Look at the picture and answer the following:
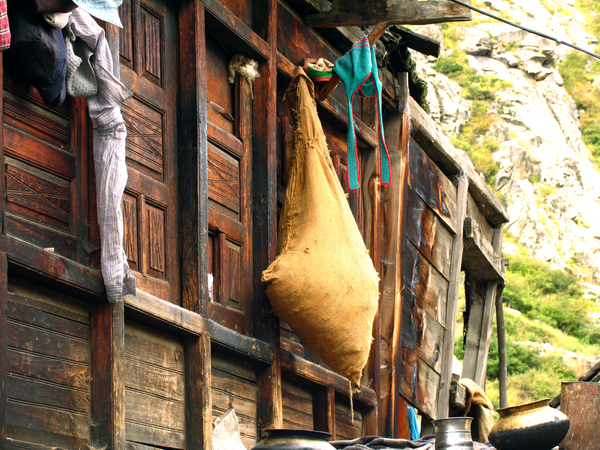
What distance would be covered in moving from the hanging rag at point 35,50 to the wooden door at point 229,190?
162cm

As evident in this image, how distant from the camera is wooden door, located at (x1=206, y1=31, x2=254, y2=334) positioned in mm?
5207

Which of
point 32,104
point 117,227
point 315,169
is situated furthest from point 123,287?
point 315,169

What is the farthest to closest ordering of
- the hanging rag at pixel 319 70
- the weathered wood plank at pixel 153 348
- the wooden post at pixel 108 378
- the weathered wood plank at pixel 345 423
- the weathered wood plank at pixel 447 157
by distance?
1. the weathered wood plank at pixel 447 157
2. the weathered wood plank at pixel 345 423
3. the hanging rag at pixel 319 70
4. the weathered wood plank at pixel 153 348
5. the wooden post at pixel 108 378

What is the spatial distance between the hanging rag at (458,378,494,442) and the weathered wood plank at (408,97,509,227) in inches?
92.2

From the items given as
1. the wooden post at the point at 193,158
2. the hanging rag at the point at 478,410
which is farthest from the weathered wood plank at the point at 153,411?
the hanging rag at the point at 478,410

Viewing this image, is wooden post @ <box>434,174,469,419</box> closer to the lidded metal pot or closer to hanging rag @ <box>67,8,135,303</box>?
the lidded metal pot

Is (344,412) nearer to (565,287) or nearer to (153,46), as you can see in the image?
(153,46)

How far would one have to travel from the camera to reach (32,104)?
12.6ft

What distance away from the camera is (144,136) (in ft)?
15.2

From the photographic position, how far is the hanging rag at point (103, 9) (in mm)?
→ 3774

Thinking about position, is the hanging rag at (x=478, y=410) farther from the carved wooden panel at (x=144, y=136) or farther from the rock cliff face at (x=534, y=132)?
the rock cliff face at (x=534, y=132)

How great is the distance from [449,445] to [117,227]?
2.08 meters

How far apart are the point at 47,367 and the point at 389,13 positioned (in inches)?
158

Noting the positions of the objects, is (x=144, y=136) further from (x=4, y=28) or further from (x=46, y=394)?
(x=46, y=394)
